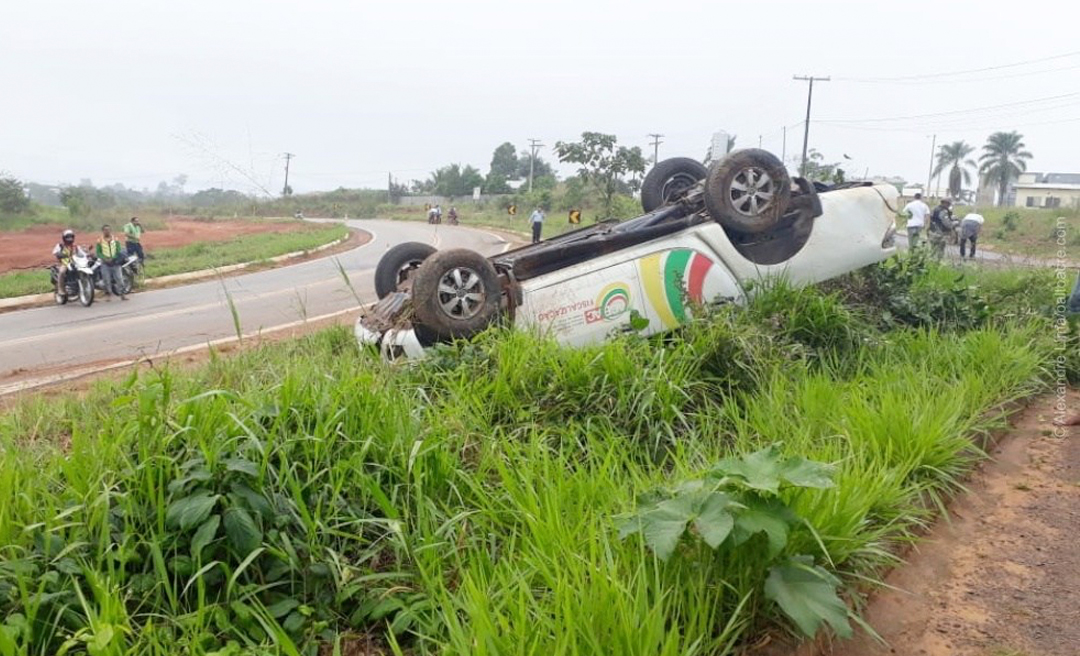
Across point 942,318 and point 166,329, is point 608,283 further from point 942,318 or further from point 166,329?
point 166,329

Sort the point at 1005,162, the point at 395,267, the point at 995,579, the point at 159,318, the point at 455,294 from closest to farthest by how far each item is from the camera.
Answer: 1. the point at 995,579
2. the point at 455,294
3. the point at 395,267
4. the point at 159,318
5. the point at 1005,162

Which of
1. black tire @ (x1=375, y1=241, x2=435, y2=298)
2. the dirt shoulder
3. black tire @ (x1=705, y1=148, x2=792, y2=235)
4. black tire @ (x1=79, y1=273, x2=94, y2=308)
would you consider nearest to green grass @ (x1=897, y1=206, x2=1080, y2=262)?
black tire @ (x1=705, y1=148, x2=792, y2=235)

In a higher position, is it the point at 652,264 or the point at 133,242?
the point at 652,264

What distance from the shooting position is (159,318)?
430 inches

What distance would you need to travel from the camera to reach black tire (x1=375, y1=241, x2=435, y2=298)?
5.87m

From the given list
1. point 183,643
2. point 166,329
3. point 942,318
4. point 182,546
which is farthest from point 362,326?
point 166,329

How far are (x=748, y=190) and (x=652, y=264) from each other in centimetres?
98

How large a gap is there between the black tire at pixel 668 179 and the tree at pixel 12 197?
38.4 m

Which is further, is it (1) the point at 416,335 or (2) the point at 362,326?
(2) the point at 362,326

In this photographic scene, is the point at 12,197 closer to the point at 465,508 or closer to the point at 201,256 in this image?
the point at 201,256

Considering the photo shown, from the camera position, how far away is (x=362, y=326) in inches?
196

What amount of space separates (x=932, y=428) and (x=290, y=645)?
102 inches

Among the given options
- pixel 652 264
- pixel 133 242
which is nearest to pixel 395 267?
pixel 652 264

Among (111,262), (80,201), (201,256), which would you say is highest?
(80,201)
